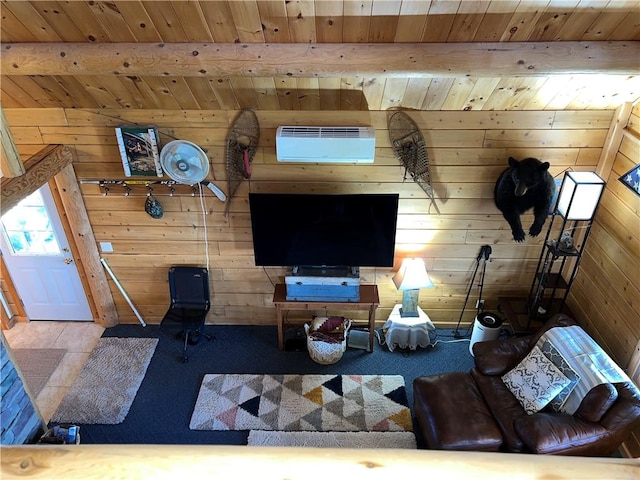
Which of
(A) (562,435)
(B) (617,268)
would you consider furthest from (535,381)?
(B) (617,268)

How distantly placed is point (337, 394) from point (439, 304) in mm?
1367

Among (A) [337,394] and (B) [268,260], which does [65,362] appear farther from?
(A) [337,394]

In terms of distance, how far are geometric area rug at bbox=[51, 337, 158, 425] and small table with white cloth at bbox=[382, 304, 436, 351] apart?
7.37ft

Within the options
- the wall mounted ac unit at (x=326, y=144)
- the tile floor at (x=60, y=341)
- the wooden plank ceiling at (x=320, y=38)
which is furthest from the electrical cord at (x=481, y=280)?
the tile floor at (x=60, y=341)

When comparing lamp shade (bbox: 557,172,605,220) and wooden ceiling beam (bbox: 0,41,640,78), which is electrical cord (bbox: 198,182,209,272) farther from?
lamp shade (bbox: 557,172,605,220)

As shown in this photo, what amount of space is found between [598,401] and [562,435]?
0.97 ft

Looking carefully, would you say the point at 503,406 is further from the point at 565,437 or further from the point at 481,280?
the point at 481,280

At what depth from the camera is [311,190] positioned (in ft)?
12.4

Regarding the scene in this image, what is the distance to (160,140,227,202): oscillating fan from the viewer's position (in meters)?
3.47

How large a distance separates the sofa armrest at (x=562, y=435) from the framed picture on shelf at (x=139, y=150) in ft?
10.7

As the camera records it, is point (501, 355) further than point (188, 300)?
No

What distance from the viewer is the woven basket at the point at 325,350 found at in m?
3.90

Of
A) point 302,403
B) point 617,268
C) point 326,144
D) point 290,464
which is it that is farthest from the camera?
point 302,403

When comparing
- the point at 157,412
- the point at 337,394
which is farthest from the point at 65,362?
the point at 337,394
